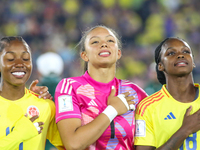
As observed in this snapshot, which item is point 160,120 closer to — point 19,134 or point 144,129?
point 144,129

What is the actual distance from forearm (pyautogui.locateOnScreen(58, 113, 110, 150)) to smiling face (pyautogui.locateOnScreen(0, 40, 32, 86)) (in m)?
0.68

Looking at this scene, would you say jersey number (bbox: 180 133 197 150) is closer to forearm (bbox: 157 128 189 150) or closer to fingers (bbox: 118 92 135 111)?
forearm (bbox: 157 128 189 150)

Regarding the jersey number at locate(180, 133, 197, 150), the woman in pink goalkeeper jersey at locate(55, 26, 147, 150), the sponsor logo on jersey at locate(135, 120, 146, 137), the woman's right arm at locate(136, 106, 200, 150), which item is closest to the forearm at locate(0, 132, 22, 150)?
the woman in pink goalkeeper jersey at locate(55, 26, 147, 150)

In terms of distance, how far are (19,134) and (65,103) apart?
1.54 feet

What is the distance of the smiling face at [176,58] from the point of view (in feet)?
8.16

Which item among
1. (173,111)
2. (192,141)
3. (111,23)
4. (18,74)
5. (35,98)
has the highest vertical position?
(111,23)

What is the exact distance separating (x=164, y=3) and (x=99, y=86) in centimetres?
619

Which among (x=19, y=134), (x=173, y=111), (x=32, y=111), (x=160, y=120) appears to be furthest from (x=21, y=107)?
(x=173, y=111)

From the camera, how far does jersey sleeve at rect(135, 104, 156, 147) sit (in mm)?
2404

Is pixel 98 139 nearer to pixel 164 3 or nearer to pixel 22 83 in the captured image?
pixel 22 83

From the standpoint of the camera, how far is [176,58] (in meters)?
2.52

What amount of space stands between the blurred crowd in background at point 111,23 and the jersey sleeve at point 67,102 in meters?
4.55

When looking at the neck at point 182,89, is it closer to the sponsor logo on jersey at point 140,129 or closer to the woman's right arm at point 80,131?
the sponsor logo on jersey at point 140,129

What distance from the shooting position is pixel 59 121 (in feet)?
7.70
